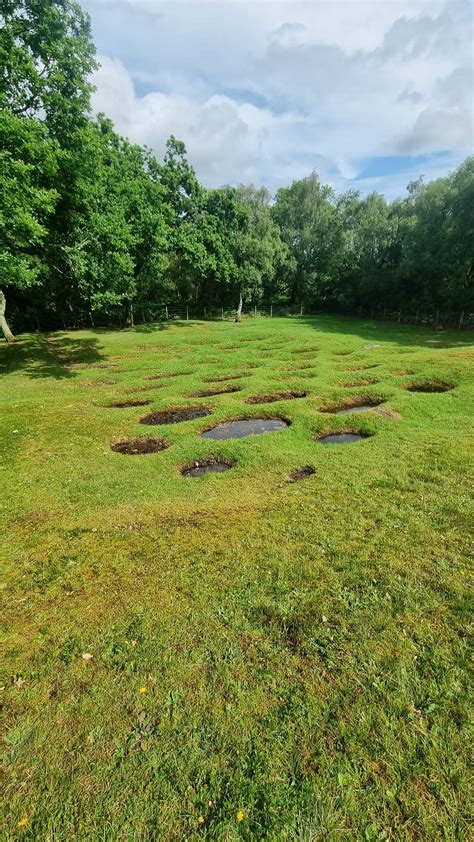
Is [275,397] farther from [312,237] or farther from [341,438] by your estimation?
[312,237]

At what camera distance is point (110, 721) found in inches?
153

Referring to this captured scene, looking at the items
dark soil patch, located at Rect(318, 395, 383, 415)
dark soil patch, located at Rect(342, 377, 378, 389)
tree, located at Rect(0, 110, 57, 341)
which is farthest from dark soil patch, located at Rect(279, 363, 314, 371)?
tree, located at Rect(0, 110, 57, 341)

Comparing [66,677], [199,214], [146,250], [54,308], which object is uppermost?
[199,214]

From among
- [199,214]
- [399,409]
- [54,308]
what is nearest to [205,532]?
[399,409]

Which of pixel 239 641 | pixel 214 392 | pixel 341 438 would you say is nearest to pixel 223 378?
pixel 214 392

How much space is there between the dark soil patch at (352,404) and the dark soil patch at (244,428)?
7.31 feet

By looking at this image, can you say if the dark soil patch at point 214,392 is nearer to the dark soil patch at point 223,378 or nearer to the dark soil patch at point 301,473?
the dark soil patch at point 223,378

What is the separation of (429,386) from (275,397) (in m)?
7.51

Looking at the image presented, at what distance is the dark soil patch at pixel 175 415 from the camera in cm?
1466

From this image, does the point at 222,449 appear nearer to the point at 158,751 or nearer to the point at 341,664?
the point at 341,664

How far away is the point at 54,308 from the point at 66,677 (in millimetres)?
47561

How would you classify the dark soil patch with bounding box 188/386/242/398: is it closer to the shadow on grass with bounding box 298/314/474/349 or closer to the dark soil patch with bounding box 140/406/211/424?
the dark soil patch with bounding box 140/406/211/424

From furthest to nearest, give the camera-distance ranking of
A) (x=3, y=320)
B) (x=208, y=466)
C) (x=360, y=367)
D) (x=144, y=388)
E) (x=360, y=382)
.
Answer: (x=3, y=320) < (x=360, y=367) < (x=144, y=388) < (x=360, y=382) < (x=208, y=466)

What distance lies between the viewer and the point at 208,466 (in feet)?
34.8
